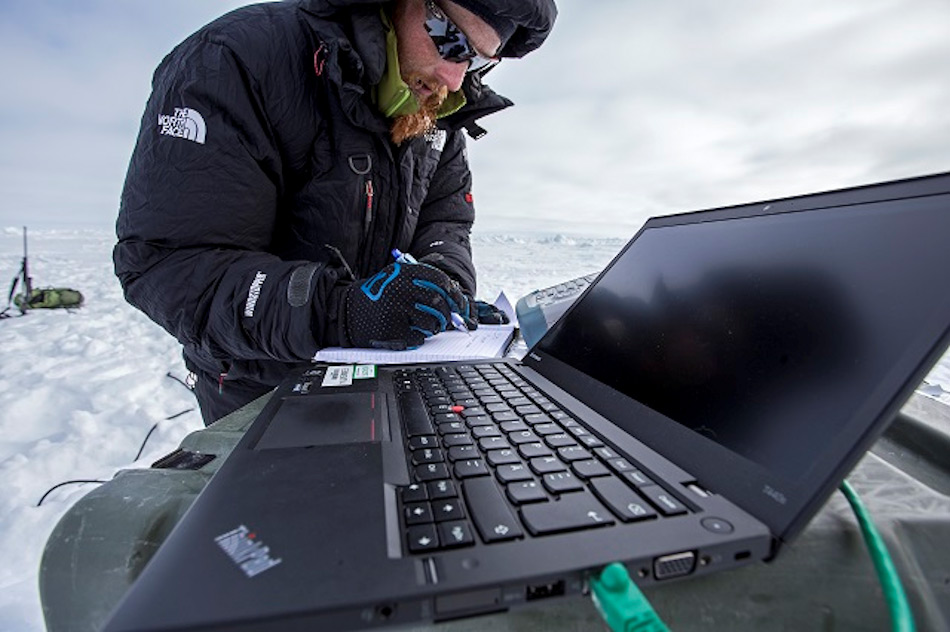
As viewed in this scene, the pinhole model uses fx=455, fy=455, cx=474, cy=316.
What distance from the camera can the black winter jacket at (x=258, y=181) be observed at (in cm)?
94

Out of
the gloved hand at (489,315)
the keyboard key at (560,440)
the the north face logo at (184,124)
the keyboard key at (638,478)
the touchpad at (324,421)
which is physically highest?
the the north face logo at (184,124)

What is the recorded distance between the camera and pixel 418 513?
0.37 m

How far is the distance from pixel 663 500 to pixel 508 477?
135 mm

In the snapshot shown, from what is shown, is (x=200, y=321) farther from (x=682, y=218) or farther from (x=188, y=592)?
(x=682, y=218)

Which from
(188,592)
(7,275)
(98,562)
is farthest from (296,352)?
(7,275)

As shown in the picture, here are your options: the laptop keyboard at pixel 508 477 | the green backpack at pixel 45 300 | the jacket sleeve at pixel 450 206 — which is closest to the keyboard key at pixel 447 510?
the laptop keyboard at pixel 508 477

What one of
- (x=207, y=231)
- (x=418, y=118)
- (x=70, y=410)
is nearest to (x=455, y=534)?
(x=207, y=231)

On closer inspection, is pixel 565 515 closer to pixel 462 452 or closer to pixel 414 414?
pixel 462 452

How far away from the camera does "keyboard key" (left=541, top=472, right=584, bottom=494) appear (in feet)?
1.33

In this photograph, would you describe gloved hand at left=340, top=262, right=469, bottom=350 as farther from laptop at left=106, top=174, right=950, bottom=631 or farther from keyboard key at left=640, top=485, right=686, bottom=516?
keyboard key at left=640, top=485, right=686, bottom=516

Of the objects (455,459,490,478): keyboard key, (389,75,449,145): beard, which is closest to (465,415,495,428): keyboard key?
(455,459,490,478): keyboard key

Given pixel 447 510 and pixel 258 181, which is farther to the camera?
pixel 258 181

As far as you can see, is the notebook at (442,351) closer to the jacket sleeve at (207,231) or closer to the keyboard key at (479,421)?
the jacket sleeve at (207,231)

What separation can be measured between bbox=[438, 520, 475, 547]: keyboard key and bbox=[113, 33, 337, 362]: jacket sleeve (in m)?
0.64
